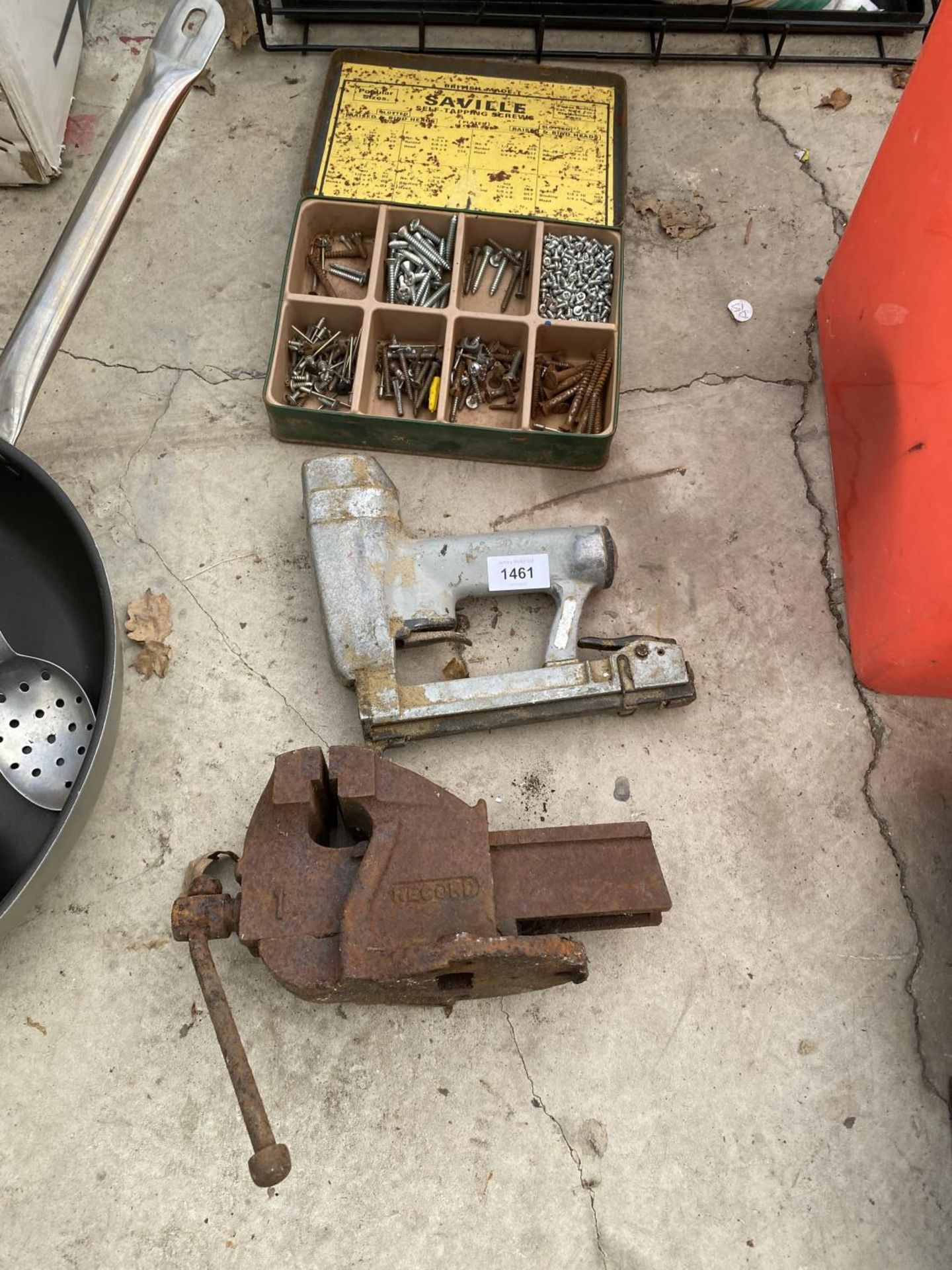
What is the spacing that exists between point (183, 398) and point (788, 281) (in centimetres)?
166

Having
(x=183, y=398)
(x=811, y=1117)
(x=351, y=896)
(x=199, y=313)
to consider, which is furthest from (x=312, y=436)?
(x=811, y=1117)

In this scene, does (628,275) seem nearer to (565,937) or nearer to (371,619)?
(371,619)

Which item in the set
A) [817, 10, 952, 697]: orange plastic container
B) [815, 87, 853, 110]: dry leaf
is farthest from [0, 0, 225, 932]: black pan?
[815, 87, 853, 110]: dry leaf

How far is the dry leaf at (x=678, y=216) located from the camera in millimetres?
2500

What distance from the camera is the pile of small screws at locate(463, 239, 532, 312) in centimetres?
241

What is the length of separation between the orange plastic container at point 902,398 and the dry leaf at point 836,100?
2.32 feet

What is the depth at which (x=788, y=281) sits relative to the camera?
8.12 ft

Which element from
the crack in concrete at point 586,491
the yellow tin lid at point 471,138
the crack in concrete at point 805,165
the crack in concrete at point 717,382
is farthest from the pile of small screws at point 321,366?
the crack in concrete at point 805,165

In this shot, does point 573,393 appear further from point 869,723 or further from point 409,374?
point 869,723

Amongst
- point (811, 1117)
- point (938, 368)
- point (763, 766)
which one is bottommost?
point (811, 1117)

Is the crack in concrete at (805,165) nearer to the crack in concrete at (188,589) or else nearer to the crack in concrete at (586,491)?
the crack in concrete at (586,491)

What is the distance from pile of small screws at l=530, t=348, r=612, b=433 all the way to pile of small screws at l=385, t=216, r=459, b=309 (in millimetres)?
341

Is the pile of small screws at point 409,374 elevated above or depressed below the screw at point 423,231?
below

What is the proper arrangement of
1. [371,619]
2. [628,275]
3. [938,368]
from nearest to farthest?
[938,368]
[371,619]
[628,275]
